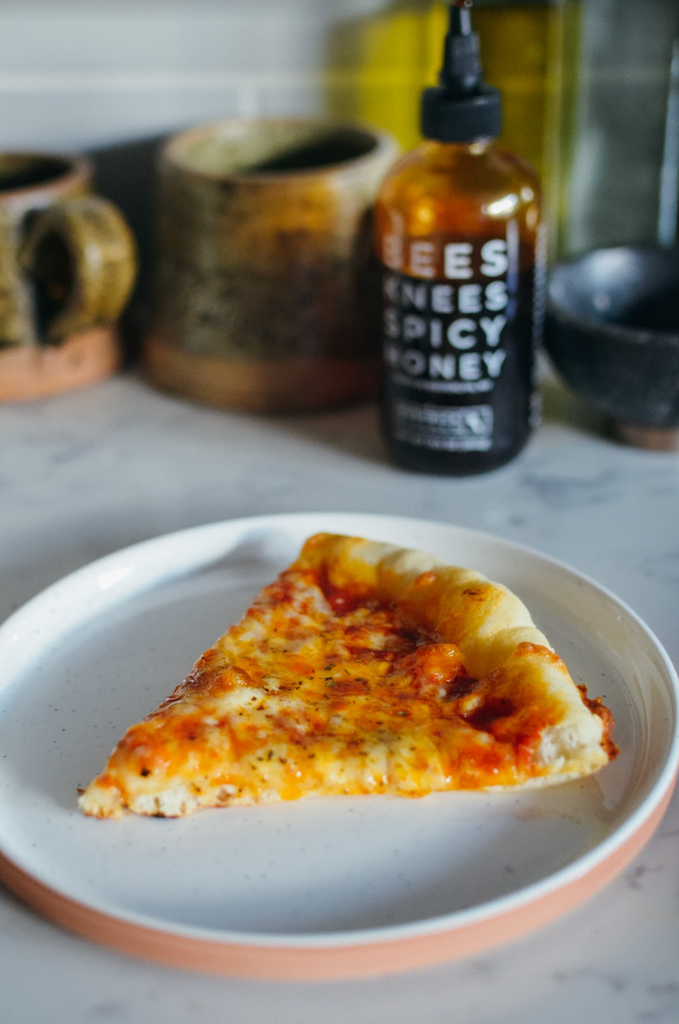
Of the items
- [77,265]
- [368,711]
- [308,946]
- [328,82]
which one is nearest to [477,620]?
[368,711]

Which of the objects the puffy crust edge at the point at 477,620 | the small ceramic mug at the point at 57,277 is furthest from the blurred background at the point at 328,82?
the puffy crust edge at the point at 477,620

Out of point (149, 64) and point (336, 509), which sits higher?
point (149, 64)

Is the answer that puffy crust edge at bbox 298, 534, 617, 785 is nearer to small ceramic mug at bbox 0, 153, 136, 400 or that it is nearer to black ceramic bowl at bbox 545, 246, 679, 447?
black ceramic bowl at bbox 545, 246, 679, 447

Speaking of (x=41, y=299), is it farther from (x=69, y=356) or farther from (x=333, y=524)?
(x=333, y=524)

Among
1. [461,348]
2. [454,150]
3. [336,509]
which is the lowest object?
[336,509]

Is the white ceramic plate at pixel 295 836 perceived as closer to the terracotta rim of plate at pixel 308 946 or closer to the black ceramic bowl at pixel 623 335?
the terracotta rim of plate at pixel 308 946

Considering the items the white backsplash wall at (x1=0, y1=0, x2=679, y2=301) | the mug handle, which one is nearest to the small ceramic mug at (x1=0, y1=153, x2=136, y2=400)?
the mug handle

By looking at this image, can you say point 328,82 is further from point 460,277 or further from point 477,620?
point 477,620
